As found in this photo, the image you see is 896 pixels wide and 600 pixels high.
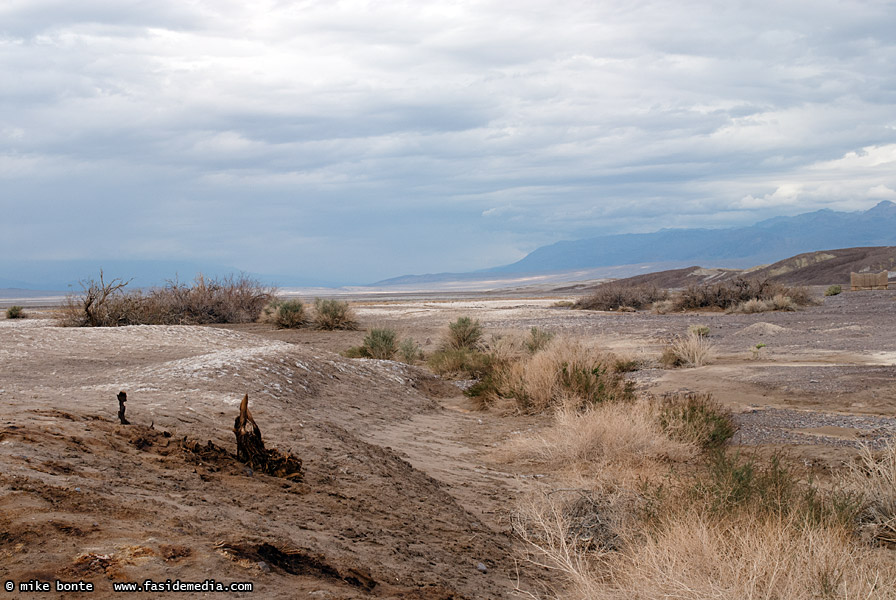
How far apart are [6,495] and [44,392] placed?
4527 millimetres

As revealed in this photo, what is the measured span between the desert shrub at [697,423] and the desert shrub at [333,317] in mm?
21237

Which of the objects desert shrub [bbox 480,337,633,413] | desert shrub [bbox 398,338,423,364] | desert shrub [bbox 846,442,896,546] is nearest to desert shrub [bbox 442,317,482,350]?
desert shrub [bbox 398,338,423,364]

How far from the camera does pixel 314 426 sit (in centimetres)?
780

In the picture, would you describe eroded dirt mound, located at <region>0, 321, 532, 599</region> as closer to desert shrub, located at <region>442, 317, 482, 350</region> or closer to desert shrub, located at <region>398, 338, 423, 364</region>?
desert shrub, located at <region>398, 338, 423, 364</region>

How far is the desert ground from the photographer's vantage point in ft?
11.2

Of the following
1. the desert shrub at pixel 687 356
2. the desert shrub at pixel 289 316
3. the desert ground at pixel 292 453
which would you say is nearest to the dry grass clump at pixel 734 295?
the desert shrub at pixel 289 316

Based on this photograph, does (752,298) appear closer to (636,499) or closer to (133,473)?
(636,499)

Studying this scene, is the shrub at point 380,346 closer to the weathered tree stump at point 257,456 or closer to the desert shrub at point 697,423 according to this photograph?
the desert shrub at point 697,423

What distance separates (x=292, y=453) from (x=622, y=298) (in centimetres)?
3821

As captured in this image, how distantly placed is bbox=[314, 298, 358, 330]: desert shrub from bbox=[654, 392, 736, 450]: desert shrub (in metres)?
21.2

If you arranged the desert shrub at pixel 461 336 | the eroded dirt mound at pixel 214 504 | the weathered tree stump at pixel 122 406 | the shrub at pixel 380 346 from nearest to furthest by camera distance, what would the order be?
the eroded dirt mound at pixel 214 504 → the weathered tree stump at pixel 122 406 → the shrub at pixel 380 346 → the desert shrub at pixel 461 336

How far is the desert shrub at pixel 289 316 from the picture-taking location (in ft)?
99.1

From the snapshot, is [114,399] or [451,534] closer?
[451,534]

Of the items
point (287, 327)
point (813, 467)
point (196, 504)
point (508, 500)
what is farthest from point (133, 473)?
point (287, 327)
